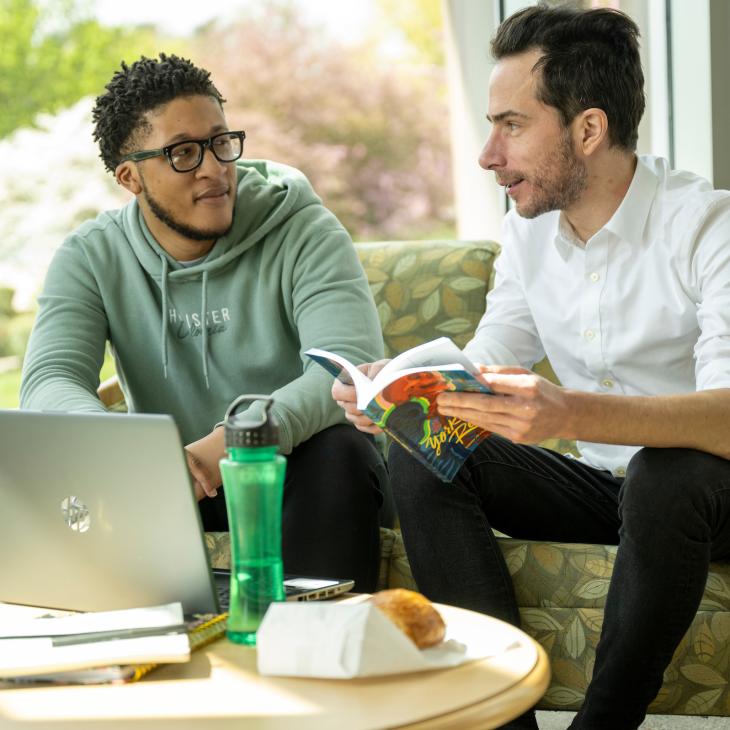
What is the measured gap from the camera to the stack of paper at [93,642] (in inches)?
40.5

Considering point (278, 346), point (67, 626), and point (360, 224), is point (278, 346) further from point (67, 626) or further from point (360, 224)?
point (360, 224)

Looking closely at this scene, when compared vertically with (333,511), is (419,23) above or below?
above

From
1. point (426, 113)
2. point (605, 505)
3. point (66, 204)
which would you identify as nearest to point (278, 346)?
point (605, 505)

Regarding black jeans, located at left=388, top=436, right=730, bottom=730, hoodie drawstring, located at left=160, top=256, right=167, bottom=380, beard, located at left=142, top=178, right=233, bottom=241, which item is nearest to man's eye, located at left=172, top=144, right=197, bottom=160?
beard, located at left=142, top=178, right=233, bottom=241

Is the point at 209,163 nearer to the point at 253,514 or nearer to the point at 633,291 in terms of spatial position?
the point at 633,291

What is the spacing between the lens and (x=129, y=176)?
2.13 meters

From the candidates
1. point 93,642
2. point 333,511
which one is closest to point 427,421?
point 333,511

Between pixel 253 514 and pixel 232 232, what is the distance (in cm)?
111

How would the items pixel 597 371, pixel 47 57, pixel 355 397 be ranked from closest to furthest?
1. pixel 355 397
2. pixel 597 371
3. pixel 47 57

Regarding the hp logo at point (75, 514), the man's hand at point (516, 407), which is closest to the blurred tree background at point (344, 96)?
the man's hand at point (516, 407)

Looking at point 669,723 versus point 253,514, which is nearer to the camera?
point 253,514

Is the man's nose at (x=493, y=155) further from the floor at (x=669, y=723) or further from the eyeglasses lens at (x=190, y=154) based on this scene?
the floor at (x=669, y=723)

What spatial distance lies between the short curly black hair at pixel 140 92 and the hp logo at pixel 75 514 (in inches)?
41.3

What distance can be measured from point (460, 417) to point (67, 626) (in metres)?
0.55
